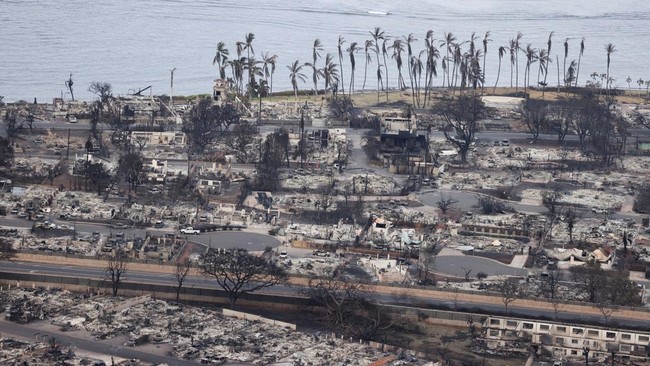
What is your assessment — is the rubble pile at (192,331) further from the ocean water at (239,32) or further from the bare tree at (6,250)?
the ocean water at (239,32)

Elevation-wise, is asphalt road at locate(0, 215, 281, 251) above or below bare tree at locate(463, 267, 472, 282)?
above

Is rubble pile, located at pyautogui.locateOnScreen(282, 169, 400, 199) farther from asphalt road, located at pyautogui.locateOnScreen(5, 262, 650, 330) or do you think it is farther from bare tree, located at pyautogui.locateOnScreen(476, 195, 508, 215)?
asphalt road, located at pyautogui.locateOnScreen(5, 262, 650, 330)

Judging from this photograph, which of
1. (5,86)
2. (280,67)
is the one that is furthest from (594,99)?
(5,86)

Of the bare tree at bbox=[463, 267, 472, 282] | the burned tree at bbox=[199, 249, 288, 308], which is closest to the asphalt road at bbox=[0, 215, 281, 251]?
the burned tree at bbox=[199, 249, 288, 308]

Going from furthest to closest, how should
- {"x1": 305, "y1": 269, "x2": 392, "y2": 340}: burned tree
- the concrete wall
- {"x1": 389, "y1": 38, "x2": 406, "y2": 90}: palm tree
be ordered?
1. {"x1": 389, "y1": 38, "x2": 406, "y2": 90}: palm tree
2. the concrete wall
3. {"x1": 305, "y1": 269, "x2": 392, "y2": 340}: burned tree

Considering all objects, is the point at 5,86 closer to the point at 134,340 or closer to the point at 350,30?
the point at 350,30

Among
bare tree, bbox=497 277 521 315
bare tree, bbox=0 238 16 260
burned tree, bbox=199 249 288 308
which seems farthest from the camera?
bare tree, bbox=0 238 16 260
